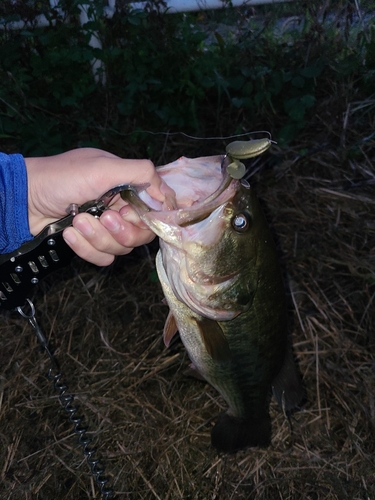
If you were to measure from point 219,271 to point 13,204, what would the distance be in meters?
0.83

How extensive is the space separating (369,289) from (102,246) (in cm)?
202

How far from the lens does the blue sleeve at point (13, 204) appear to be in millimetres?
1847

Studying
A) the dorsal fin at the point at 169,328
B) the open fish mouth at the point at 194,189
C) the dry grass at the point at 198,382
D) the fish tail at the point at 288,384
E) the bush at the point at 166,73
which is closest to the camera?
the open fish mouth at the point at 194,189

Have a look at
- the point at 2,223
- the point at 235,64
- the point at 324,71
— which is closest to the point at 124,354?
the point at 2,223

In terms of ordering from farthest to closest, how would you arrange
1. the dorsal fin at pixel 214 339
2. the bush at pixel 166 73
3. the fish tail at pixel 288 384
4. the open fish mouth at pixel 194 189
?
1. the bush at pixel 166 73
2. the fish tail at pixel 288 384
3. the dorsal fin at pixel 214 339
4. the open fish mouth at pixel 194 189

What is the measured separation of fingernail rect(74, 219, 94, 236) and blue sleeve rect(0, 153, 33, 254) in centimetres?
28

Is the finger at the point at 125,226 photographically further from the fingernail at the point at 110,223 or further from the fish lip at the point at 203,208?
the fish lip at the point at 203,208

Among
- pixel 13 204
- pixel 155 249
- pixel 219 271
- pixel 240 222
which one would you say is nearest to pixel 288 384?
pixel 219 271

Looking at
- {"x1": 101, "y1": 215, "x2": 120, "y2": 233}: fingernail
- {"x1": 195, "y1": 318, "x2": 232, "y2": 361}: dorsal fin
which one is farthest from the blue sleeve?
{"x1": 195, "y1": 318, "x2": 232, "y2": 361}: dorsal fin

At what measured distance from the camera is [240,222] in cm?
163

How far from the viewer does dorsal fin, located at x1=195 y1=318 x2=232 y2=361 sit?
1835 millimetres

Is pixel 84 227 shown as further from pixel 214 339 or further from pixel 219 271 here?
pixel 214 339

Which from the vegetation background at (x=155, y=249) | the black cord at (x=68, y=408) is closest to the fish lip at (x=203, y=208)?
the black cord at (x=68, y=408)

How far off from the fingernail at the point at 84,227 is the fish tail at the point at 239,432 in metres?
1.17
